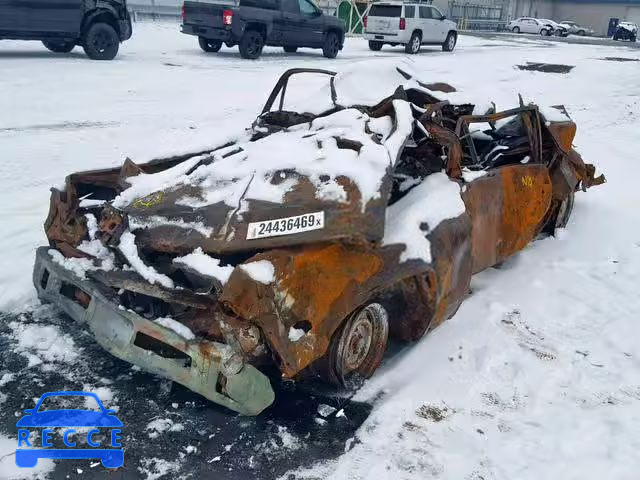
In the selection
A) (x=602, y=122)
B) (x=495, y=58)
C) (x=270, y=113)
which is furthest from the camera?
(x=495, y=58)

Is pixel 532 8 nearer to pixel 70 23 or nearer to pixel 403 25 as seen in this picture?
pixel 403 25

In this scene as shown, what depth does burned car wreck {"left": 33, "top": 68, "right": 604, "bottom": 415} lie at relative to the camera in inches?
115

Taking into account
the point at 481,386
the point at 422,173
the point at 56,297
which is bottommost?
the point at 481,386

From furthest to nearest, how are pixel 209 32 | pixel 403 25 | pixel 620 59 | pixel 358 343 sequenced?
pixel 620 59 → pixel 403 25 → pixel 209 32 → pixel 358 343

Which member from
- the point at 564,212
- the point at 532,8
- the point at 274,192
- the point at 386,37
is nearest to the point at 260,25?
the point at 386,37

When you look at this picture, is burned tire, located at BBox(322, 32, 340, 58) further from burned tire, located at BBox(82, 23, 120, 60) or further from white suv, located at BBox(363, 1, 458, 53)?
burned tire, located at BBox(82, 23, 120, 60)

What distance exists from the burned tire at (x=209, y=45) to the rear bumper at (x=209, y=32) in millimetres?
899

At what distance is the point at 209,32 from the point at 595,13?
2161 inches

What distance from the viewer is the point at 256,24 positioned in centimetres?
1611

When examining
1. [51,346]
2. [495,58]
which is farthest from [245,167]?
[495,58]

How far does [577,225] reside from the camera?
245 inches

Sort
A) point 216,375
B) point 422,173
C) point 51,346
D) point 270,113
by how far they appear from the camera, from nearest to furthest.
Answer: point 216,375 < point 51,346 < point 422,173 < point 270,113

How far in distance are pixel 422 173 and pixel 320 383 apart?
1.67m

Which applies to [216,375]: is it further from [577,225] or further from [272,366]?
[577,225]
